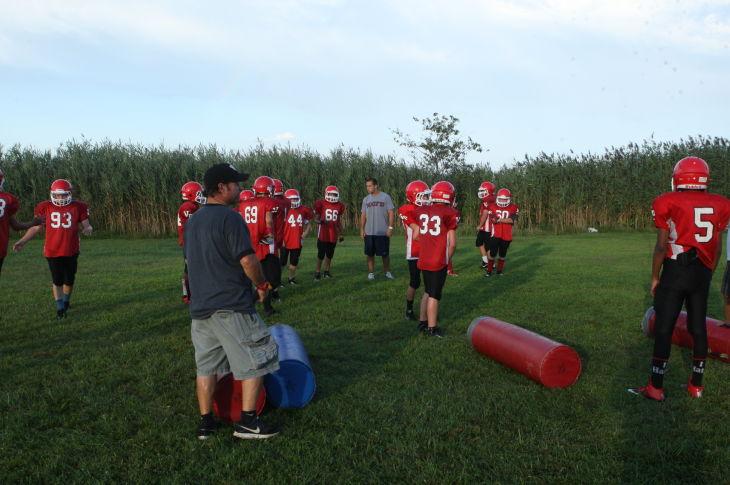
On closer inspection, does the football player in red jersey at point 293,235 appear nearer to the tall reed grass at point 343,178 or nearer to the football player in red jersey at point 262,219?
the football player in red jersey at point 262,219

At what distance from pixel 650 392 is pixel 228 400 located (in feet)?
12.9

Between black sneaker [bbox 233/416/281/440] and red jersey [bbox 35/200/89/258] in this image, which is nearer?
black sneaker [bbox 233/416/281/440]

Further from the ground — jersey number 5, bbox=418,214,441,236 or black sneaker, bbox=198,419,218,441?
jersey number 5, bbox=418,214,441,236

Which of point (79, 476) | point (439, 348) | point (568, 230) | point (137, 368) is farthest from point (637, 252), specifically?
point (79, 476)

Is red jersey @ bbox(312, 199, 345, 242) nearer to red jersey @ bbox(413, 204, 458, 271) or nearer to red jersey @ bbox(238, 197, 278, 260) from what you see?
red jersey @ bbox(238, 197, 278, 260)

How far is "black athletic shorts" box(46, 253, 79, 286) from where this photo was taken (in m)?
8.48

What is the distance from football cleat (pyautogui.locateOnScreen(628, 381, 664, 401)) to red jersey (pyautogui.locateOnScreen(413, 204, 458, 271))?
2.87 meters

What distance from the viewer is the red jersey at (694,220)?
196 inches

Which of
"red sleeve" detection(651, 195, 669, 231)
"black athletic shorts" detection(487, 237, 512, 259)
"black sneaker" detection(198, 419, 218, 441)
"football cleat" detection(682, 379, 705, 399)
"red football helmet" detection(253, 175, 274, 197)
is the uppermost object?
"red football helmet" detection(253, 175, 274, 197)

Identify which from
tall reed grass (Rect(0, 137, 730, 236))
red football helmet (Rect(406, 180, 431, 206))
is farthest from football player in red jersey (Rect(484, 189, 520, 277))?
tall reed grass (Rect(0, 137, 730, 236))

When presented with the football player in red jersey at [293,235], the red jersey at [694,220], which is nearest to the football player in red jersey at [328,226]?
the football player in red jersey at [293,235]

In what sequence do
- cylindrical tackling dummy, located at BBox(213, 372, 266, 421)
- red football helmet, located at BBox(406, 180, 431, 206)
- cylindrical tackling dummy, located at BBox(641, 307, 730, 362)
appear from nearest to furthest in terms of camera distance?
cylindrical tackling dummy, located at BBox(213, 372, 266, 421) < cylindrical tackling dummy, located at BBox(641, 307, 730, 362) < red football helmet, located at BBox(406, 180, 431, 206)

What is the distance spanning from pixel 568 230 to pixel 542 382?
81.5ft

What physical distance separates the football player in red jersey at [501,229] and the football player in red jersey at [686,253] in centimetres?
783
